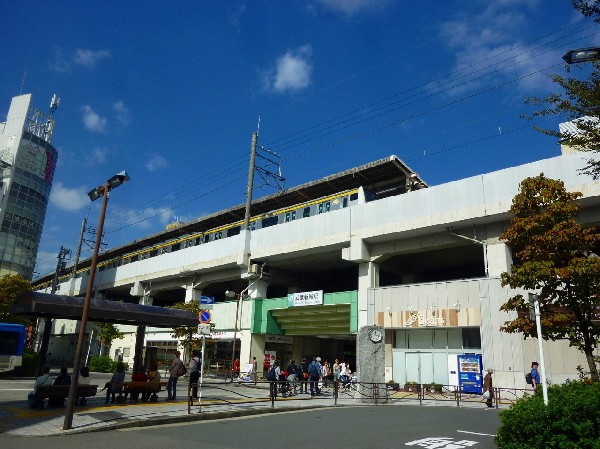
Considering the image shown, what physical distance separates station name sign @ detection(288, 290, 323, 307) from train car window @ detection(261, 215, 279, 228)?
6.11 m

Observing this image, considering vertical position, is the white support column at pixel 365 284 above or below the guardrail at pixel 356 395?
above

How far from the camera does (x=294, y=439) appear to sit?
9.88m

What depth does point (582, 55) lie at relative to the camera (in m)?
8.44

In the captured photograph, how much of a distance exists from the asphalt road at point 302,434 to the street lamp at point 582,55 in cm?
761

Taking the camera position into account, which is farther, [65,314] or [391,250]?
[391,250]

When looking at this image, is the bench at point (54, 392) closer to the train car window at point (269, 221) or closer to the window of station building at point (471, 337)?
the window of station building at point (471, 337)

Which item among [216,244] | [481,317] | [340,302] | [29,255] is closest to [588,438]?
[481,317]

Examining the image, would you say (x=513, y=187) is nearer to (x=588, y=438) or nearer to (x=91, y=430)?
(x=588, y=438)

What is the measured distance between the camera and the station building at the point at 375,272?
23281 millimetres

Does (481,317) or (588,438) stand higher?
(481,317)

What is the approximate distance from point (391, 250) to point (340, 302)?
5.02 metres

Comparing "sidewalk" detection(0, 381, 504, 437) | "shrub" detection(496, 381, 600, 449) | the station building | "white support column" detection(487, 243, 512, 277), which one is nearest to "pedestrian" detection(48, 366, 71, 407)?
"sidewalk" detection(0, 381, 504, 437)

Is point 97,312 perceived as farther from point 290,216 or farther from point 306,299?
point 290,216

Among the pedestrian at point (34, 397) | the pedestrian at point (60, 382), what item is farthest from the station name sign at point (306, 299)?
the pedestrian at point (34, 397)
